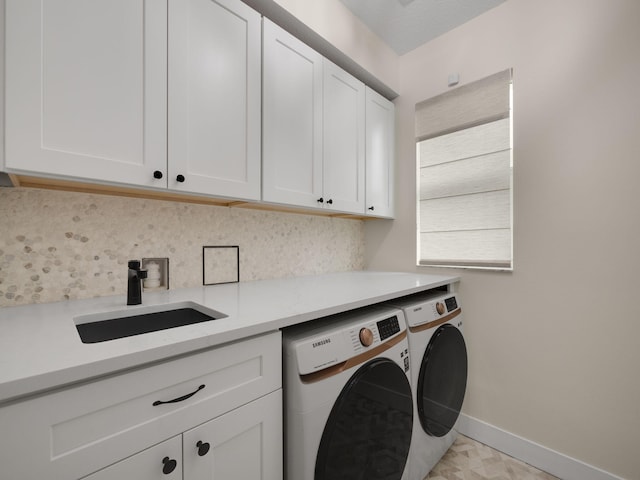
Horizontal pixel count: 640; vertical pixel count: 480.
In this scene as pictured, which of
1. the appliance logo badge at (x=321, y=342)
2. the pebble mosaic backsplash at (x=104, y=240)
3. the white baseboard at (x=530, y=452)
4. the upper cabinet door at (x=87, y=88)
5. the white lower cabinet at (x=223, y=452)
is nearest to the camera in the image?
the white lower cabinet at (x=223, y=452)

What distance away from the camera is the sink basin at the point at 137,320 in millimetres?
943

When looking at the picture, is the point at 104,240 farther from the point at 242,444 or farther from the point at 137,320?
the point at 242,444

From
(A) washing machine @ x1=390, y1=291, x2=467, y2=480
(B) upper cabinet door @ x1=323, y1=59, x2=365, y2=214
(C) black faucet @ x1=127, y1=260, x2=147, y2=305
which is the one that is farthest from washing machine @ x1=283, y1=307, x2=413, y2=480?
(B) upper cabinet door @ x1=323, y1=59, x2=365, y2=214

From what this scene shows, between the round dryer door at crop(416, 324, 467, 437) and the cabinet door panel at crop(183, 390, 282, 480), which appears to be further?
the round dryer door at crop(416, 324, 467, 437)

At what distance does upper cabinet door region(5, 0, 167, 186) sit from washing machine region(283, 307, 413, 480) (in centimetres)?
88

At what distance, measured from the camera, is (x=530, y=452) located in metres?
1.65

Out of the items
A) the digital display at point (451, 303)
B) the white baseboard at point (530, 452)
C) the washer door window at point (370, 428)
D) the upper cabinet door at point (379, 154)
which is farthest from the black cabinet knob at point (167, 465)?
the white baseboard at point (530, 452)

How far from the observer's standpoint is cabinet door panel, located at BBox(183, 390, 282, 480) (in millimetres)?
720

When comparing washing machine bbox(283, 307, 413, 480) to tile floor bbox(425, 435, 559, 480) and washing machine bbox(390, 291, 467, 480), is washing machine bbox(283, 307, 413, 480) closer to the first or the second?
washing machine bbox(390, 291, 467, 480)

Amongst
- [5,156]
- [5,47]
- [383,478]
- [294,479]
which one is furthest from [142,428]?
[5,47]

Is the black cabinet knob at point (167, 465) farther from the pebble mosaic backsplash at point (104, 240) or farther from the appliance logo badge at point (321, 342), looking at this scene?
the pebble mosaic backsplash at point (104, 240)

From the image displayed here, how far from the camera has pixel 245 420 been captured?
0.81m

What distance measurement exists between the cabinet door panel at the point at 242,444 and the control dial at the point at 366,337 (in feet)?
1.18

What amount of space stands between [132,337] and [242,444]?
0.43 metres
